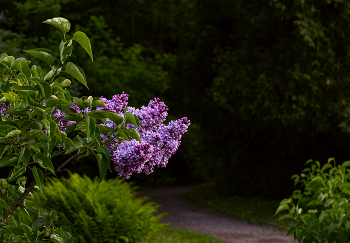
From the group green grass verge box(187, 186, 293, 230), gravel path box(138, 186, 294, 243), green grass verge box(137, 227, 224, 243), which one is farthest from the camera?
green grass verge box(187, 186, 293, 230)

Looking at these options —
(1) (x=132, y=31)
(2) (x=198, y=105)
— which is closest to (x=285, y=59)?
(2) (x=198, y=105)

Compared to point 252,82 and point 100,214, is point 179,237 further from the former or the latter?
point 252,82

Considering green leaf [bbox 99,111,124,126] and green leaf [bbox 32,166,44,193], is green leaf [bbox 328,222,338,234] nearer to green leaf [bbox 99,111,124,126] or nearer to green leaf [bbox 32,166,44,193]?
green leaf [bbox 99,111,124,126]

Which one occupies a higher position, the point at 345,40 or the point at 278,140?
the point at 345,40

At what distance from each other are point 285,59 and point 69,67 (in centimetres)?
774

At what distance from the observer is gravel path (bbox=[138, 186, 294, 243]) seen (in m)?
7.17

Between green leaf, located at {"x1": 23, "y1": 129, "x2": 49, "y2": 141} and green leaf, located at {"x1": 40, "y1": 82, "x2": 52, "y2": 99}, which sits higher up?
green leaf, located at {"x1": 40, "y1": 82, "x2": 52, "y2": 99}

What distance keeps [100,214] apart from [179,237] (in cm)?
206

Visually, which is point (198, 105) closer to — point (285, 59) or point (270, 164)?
point (270, 164)

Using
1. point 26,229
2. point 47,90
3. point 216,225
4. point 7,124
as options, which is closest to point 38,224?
point 26,229

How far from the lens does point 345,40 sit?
27.8 feet

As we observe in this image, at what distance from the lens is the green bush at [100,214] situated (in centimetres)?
490

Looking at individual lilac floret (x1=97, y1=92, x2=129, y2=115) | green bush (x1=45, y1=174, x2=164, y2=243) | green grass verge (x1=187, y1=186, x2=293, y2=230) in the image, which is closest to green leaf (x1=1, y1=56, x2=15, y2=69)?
individual lilac floret (x1=97, y1=92, x2=129, y2=115)

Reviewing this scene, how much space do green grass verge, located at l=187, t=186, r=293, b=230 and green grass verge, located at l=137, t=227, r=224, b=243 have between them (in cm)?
219
